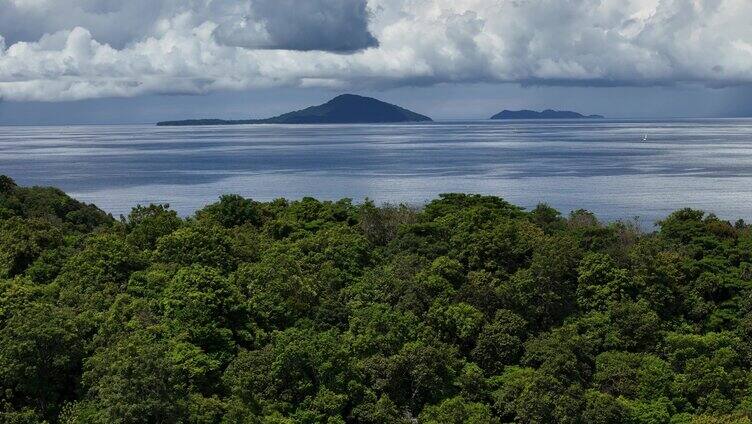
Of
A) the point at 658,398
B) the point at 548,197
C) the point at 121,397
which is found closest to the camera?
the point at 121,397

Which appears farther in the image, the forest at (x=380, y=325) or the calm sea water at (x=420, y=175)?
the calm sea water at (x=420, y=175)

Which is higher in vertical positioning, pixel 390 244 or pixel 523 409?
pixel 390 244

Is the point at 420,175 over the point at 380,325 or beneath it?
beneath

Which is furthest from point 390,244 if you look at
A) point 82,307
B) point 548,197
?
point 548,197

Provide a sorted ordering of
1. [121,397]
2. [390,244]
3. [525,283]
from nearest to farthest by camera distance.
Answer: [121,397]
[525,283]
[390,244]

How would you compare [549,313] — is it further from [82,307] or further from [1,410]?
[1,410]

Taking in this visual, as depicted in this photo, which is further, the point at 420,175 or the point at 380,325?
the point at 420,175

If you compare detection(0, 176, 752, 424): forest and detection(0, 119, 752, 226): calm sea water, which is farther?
detection(0, 119, 752, 226): calm sea water

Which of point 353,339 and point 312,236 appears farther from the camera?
point 312,236
